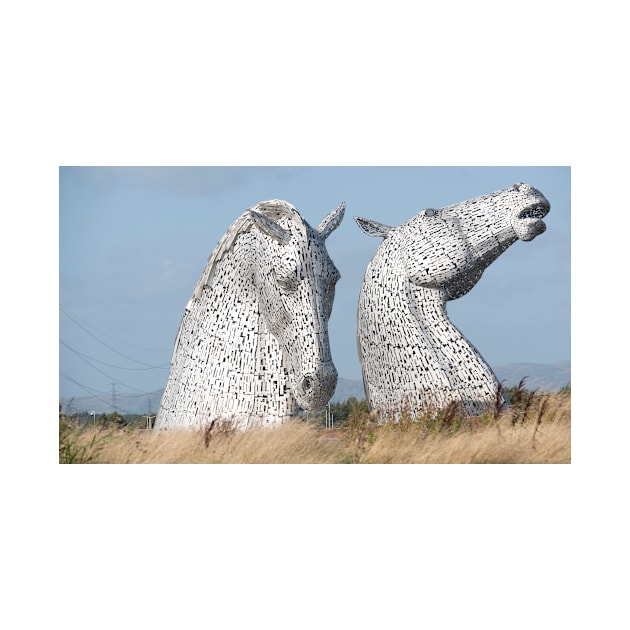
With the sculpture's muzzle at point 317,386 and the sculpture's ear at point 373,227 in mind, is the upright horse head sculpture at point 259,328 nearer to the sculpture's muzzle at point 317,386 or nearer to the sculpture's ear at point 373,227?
the sculpture's muzzle at point 317,386

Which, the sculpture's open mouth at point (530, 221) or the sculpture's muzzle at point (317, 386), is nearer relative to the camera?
the sculpture's muzzle at point (317, 386)

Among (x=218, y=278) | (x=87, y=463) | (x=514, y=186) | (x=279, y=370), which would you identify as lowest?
(x=87, y=463)

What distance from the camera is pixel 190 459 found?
8.77 m

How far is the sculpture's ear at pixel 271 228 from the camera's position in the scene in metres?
8.78

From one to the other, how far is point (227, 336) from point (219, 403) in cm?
57

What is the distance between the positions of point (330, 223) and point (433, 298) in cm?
156

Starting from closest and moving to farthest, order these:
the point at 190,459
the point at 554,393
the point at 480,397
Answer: the point at 190,459 → the point at 480,397 → the point at 554,393

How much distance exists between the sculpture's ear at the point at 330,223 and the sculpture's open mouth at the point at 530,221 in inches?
75.1

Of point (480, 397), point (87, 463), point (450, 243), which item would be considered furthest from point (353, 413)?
point (87, 463)

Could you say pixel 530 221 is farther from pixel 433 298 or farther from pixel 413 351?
pixel 413 351

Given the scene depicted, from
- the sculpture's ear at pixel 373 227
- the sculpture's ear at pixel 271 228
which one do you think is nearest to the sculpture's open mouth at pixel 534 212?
the sculpture's ear at pixel 373 227

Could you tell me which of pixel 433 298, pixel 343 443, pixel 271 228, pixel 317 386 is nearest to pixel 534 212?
pixel 433 298

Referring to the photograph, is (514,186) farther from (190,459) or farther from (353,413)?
(190,459)

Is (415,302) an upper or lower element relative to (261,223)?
lower
